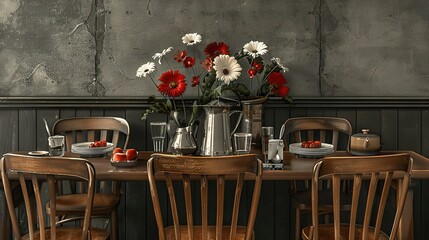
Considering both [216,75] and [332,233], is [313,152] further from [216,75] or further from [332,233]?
[216,75]

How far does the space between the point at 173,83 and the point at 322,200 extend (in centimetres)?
98

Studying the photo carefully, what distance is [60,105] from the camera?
3.74 meters

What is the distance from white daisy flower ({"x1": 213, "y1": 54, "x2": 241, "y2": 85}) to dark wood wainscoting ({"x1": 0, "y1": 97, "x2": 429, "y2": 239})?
80cm

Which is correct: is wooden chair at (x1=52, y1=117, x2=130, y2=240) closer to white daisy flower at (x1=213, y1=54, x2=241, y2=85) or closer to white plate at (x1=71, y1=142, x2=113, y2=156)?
white plate at (x1=71, y1=142, x2=113, y2=156)

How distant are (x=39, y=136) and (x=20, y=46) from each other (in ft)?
1.88

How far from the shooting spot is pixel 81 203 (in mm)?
3141

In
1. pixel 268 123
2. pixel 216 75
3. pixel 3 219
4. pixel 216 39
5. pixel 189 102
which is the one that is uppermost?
pixel 216 39

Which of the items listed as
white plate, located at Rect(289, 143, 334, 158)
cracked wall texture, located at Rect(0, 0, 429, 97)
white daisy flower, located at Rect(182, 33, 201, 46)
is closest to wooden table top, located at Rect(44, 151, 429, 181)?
white plate, located at Rect(289, 143, 334, 158)

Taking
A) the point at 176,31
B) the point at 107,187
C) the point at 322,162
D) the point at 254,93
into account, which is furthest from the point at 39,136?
the point at 322,162

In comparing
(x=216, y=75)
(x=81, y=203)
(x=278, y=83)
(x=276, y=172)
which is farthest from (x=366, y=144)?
(x=81, y=203)

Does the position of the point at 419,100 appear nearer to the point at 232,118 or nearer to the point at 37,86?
the point at 232,118

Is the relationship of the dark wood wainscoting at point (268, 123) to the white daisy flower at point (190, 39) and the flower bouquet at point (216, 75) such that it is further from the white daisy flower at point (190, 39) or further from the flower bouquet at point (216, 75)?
the white daisy flower at point (190, 39)

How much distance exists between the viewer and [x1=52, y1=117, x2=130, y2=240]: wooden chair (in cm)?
316

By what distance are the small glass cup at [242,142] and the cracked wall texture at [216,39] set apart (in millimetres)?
986
